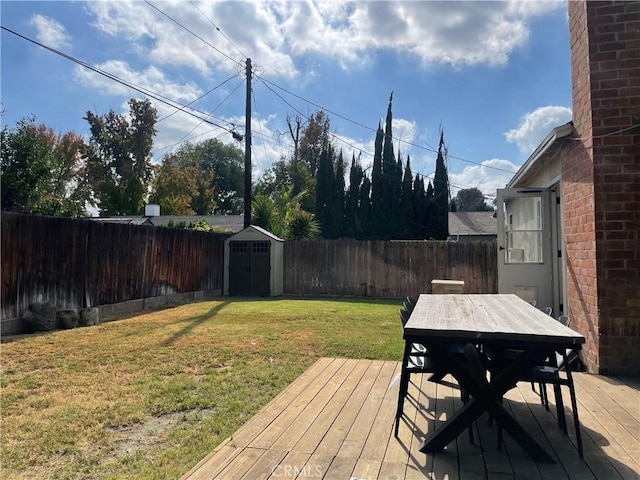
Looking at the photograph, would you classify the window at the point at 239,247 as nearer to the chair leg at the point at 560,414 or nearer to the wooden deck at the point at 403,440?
the wooden deck at the point at 403,440

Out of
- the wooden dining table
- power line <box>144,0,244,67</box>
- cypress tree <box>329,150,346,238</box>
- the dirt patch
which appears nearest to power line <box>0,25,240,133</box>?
power line <box>144,0,244,67</box>

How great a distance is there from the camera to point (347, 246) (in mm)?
12195

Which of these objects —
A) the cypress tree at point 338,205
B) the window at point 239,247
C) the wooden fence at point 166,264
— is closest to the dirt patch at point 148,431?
the wooden fence at point 166,264

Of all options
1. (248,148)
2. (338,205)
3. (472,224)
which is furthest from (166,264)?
(472,224)

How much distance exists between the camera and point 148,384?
143 inches

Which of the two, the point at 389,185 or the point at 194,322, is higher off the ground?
the point at 389,185

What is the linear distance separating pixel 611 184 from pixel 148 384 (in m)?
4.87

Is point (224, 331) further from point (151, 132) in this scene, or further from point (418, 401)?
point (151, 132)

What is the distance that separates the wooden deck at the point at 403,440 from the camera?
200 centimetres

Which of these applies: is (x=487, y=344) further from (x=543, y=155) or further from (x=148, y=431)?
(x=543, y=155)

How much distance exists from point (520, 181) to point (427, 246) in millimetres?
4495

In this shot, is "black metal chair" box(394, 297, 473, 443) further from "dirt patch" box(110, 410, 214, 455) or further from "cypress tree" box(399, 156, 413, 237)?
"cypress tree" box(399, 156, 413, 237)

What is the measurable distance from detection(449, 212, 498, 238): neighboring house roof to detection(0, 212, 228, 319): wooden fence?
1490cm

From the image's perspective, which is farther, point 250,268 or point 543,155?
point 250,268
